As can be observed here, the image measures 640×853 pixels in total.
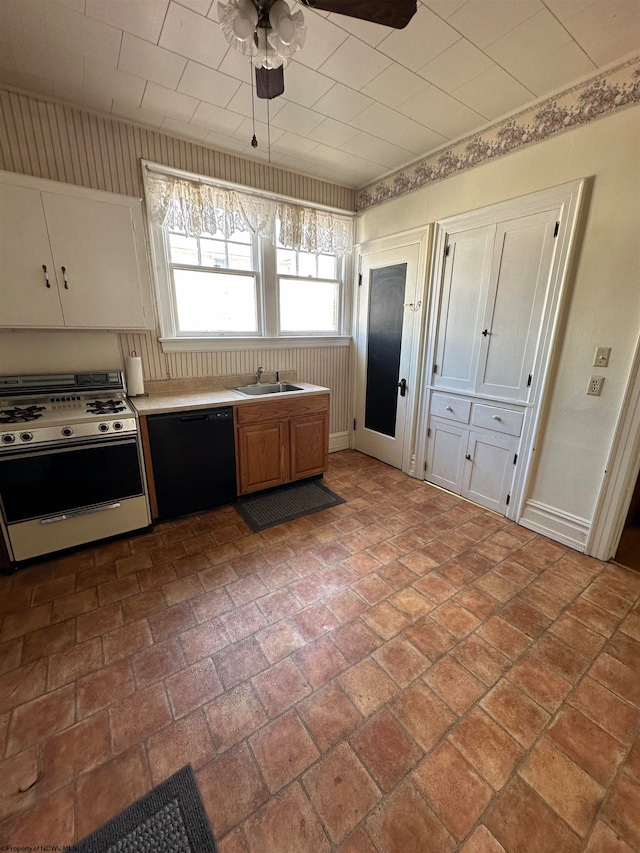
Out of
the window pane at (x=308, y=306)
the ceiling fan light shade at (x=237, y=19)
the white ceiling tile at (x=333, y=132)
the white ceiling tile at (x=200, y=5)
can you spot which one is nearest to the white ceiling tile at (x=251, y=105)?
the white ceiling tile at (x=333, y=132)

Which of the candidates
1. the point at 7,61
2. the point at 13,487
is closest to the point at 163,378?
the point at 13,487

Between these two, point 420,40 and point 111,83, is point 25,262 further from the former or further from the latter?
point 420,40

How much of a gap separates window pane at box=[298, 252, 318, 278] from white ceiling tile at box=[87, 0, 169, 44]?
1.90 m

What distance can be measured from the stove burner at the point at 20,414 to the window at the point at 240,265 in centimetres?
99

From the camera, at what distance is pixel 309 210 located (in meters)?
3.25

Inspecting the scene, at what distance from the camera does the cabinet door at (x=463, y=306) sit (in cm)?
257

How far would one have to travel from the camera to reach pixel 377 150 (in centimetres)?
273

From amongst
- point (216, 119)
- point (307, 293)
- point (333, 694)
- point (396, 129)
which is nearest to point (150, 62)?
point (216, 119)

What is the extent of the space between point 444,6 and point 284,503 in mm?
2959

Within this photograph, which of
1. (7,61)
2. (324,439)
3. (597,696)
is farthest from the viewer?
(324,439)

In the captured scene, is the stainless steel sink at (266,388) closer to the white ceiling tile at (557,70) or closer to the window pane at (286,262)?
the window pane at (286,262)

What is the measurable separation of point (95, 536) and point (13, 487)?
554 millimetres

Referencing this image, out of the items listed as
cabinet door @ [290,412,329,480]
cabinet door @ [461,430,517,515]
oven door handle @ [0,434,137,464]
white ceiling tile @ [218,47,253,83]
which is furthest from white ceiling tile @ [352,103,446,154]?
oven door handle @ [0,434,137,464]

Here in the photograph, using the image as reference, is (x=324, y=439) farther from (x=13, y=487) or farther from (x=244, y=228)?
(x=13, y=487)
